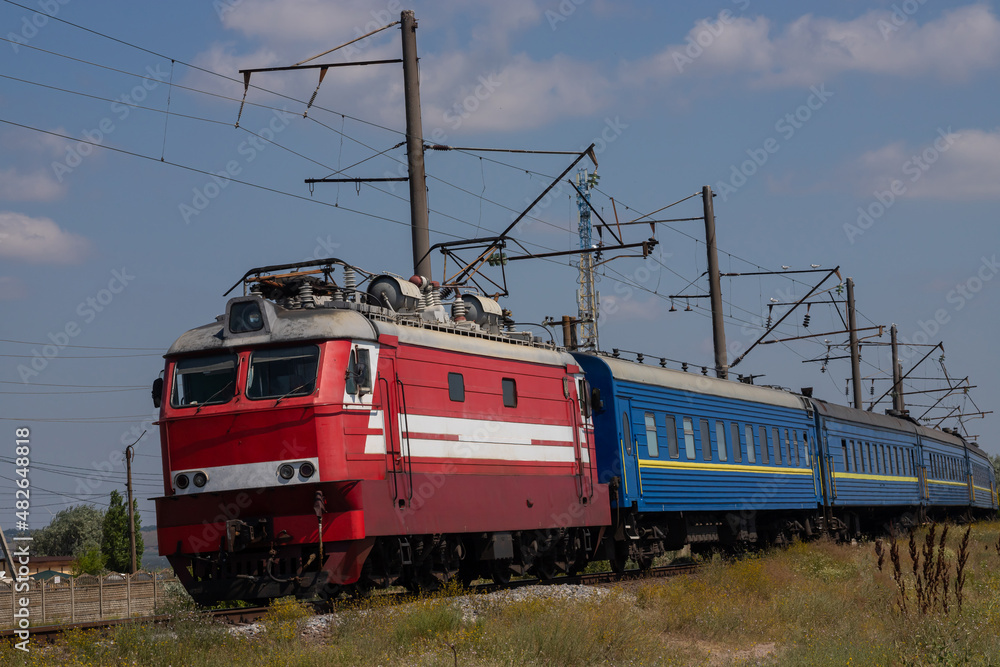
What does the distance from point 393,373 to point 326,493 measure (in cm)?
189

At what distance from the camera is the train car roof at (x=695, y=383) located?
70.4 ft

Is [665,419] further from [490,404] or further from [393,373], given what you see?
[393,373]

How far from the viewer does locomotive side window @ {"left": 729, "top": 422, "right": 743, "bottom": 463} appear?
25.1m

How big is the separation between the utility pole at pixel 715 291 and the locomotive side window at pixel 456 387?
528 inches

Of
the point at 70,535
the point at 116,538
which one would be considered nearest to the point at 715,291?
the point at 116,538

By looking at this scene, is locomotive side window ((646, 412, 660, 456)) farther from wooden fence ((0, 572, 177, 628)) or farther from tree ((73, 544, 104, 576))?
tree ((73, 544, 104, 576))

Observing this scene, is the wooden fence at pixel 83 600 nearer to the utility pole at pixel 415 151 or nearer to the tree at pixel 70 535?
the utility pole at pixel 415 151

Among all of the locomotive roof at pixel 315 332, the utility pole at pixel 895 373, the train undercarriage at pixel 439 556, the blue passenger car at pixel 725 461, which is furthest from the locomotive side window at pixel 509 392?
the utility pole at pixel 895 373

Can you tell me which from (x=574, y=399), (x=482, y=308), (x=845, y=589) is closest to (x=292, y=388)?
(x=482, y=308)

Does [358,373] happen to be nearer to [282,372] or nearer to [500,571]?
[282,372]

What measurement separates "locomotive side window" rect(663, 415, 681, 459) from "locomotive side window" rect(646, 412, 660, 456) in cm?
45

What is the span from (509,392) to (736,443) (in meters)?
9.18

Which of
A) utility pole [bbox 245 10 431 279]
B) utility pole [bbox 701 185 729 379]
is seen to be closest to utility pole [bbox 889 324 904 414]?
utility pole [bbox 701 185 729 379]

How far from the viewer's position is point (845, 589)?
17172 mm
